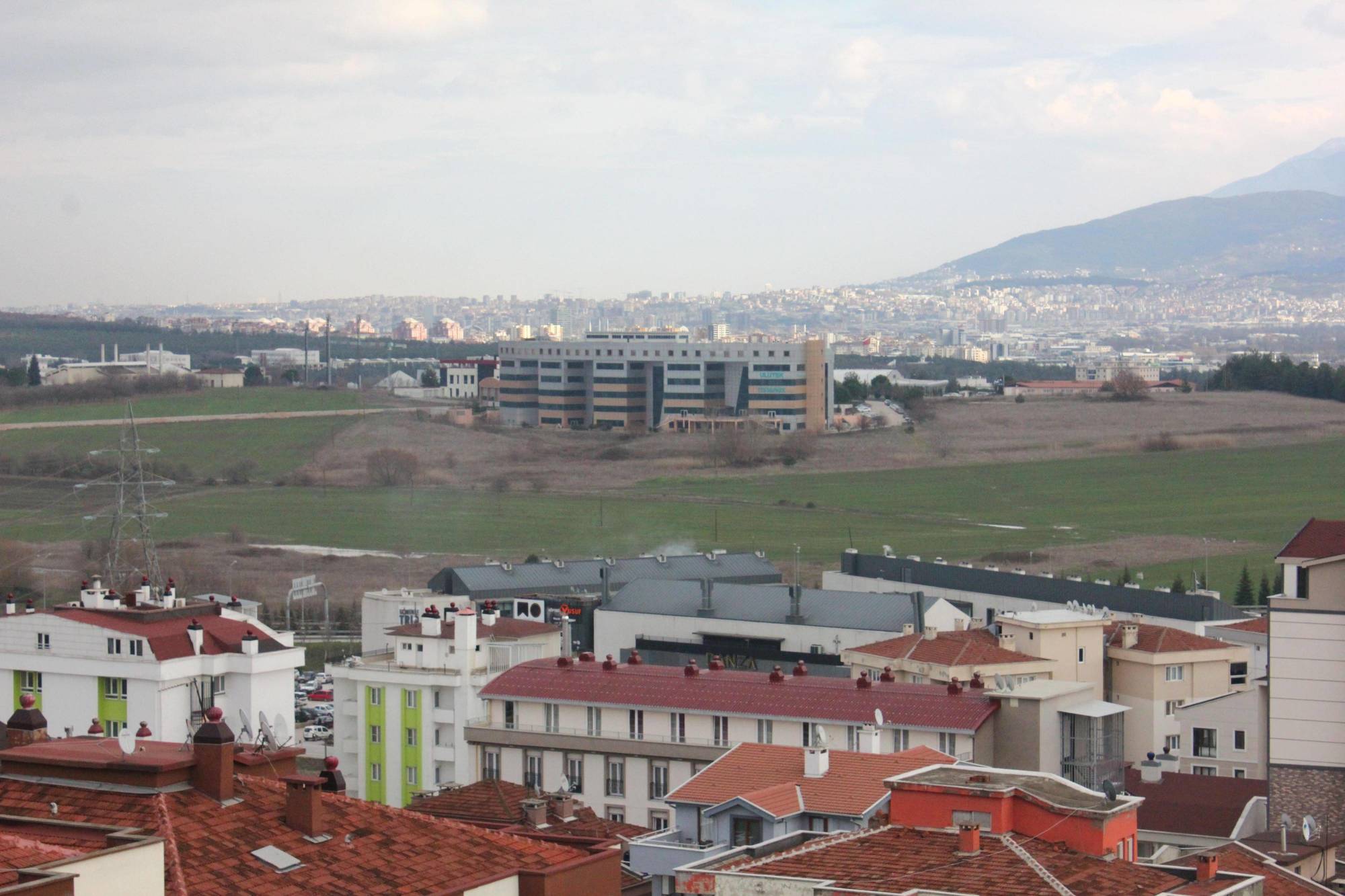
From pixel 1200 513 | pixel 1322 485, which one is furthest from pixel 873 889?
pixel 1322 485

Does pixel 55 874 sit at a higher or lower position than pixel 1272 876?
higher

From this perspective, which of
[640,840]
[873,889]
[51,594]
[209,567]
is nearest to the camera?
[873,889]

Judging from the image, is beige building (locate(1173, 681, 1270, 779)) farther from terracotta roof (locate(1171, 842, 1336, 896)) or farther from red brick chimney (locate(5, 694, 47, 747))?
red brick chimney (locate(5, 694, 47, 747))

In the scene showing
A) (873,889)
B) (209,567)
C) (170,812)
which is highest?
(170,812)

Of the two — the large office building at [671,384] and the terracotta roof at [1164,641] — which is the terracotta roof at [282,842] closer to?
the terracotta roof at [1164,641]

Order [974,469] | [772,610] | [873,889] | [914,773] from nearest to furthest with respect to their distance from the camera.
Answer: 1. [873,889]
2. [914,773]
3. [772,610]
4. [974,469]

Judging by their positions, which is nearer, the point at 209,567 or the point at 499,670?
the point at 499,670

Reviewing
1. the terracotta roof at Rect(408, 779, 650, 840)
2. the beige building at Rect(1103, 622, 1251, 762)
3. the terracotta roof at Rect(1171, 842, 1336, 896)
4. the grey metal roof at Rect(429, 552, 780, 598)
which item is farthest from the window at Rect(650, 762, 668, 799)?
the grey metal roof at Rect(429, 552, 780, 598)

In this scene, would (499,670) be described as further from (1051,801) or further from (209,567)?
(209,567)
